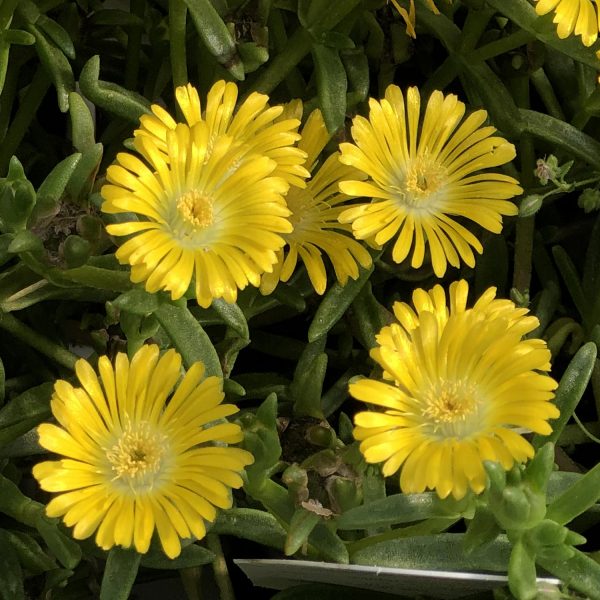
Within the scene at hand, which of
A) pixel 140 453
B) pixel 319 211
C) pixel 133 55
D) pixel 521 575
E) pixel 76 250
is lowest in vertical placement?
pixel 521 575

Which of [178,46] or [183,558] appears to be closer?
[183,558]

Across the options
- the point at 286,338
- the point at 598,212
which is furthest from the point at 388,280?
the point at 598,212

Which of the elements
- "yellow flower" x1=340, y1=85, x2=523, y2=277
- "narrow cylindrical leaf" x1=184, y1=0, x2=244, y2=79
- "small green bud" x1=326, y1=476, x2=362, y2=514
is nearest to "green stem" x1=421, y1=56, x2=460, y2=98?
"yellow flower" x1=340, y1=85, x2=523, y2=277

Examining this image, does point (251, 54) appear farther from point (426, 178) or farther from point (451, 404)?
point (451, 404)

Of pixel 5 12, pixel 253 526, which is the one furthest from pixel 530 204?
pixel 5 12

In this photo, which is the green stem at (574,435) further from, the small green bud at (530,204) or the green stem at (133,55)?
the green stem at (133,55)

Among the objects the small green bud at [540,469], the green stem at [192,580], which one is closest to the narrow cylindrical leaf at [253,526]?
the green stem at [192,580]
